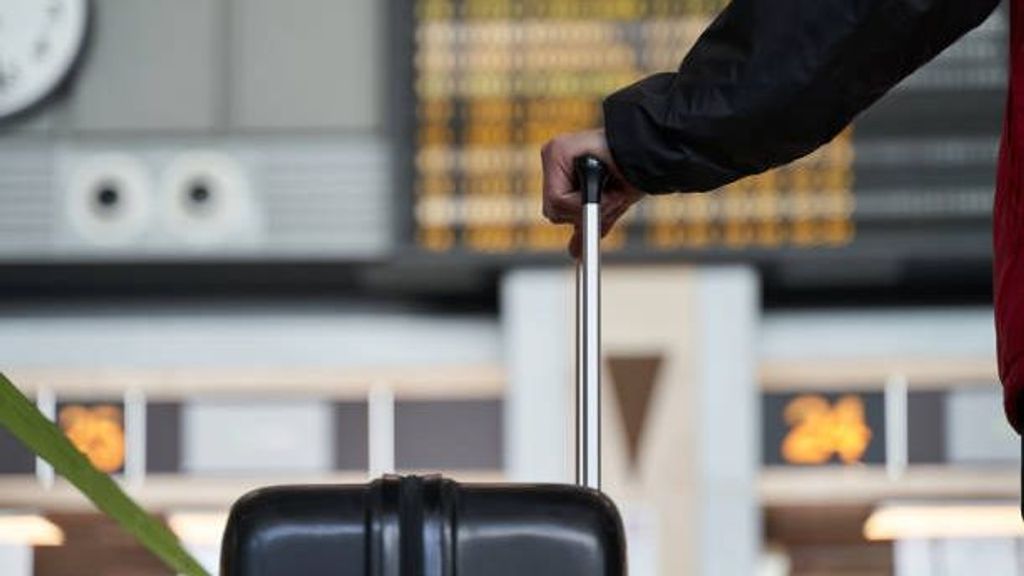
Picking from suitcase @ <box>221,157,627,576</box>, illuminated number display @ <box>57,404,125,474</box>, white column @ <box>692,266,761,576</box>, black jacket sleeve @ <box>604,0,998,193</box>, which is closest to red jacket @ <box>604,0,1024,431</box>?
black jacket sleeve @ <box>604,0,998,193</box>

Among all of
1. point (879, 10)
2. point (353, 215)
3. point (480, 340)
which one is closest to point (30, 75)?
point (353, 215)

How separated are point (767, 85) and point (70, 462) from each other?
0.88m

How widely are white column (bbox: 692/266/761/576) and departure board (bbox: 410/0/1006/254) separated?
196 millimetres

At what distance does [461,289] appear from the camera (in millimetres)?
6008

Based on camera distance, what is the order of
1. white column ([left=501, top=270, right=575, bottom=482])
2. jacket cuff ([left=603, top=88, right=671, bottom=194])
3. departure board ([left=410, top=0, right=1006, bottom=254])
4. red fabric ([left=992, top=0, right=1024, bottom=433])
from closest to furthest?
red fabric ([left=992, top=0, right=1024, bottom=433]) → jacket cuff ([left=603, top=88, right=671, bottom=194]) → departure board ([left=410, top=0, right=1006, bottom=254]) → white column ([left=501, top=270, right=575, bottom=482])

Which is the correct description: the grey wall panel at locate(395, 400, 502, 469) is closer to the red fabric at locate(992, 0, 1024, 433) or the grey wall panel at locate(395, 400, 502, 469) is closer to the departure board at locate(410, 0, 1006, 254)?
the departure board at locate(410, 0, 1006, 254)

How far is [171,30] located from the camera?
19.6 ft

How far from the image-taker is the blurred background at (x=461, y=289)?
18.8 ft

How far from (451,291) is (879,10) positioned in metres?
4.45

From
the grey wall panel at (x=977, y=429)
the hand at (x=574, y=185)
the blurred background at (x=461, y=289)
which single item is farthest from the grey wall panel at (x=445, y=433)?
the hand at (x=574, y=185)

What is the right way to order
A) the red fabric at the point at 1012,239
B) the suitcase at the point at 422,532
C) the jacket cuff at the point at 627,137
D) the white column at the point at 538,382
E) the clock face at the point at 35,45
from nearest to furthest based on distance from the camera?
1. the suitcase at the point at 422,532
2. the red fabric at the point at 1012,239
3. the jacket cuff at the point at 627,137
4. the clock face at the point at 35,45
5. the white column at the point at 538,382

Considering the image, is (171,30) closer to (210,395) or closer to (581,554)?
(210,395)

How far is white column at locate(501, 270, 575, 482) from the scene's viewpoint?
6.00m

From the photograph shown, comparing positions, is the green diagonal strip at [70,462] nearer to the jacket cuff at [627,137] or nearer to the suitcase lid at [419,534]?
the suitcase lid at [419,534]
